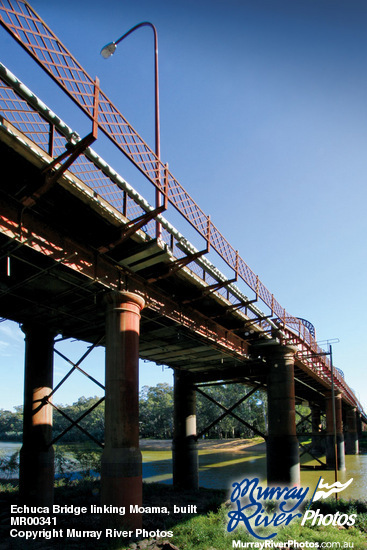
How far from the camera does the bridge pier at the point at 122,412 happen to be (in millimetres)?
10992

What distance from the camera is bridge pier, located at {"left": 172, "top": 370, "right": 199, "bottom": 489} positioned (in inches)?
949

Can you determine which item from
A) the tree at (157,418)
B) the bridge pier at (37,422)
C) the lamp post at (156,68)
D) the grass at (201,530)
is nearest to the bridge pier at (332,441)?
the grass at (201,530)

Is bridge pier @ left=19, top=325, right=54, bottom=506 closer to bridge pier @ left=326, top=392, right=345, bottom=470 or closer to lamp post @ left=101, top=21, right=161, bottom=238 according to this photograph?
lamp post @ left=101, top=21, right=161, bottom=238

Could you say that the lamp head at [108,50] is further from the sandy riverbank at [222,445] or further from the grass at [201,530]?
the sandy riverbank at [222,445]

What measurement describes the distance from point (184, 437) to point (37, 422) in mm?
11456

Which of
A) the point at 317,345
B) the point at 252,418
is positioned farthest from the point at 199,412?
the point at 317,345

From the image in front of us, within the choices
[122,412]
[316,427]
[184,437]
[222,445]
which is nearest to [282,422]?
[184,437]

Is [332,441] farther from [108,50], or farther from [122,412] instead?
[108,50]

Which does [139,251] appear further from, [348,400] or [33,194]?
[348,400]

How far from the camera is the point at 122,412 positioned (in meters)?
11.7

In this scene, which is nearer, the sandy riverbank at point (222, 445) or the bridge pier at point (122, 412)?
the bridge pier at point (122, 412)

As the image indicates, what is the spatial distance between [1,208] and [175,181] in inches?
184

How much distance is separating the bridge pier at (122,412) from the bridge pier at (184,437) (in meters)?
13.7

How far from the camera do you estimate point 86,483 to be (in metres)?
23.6
